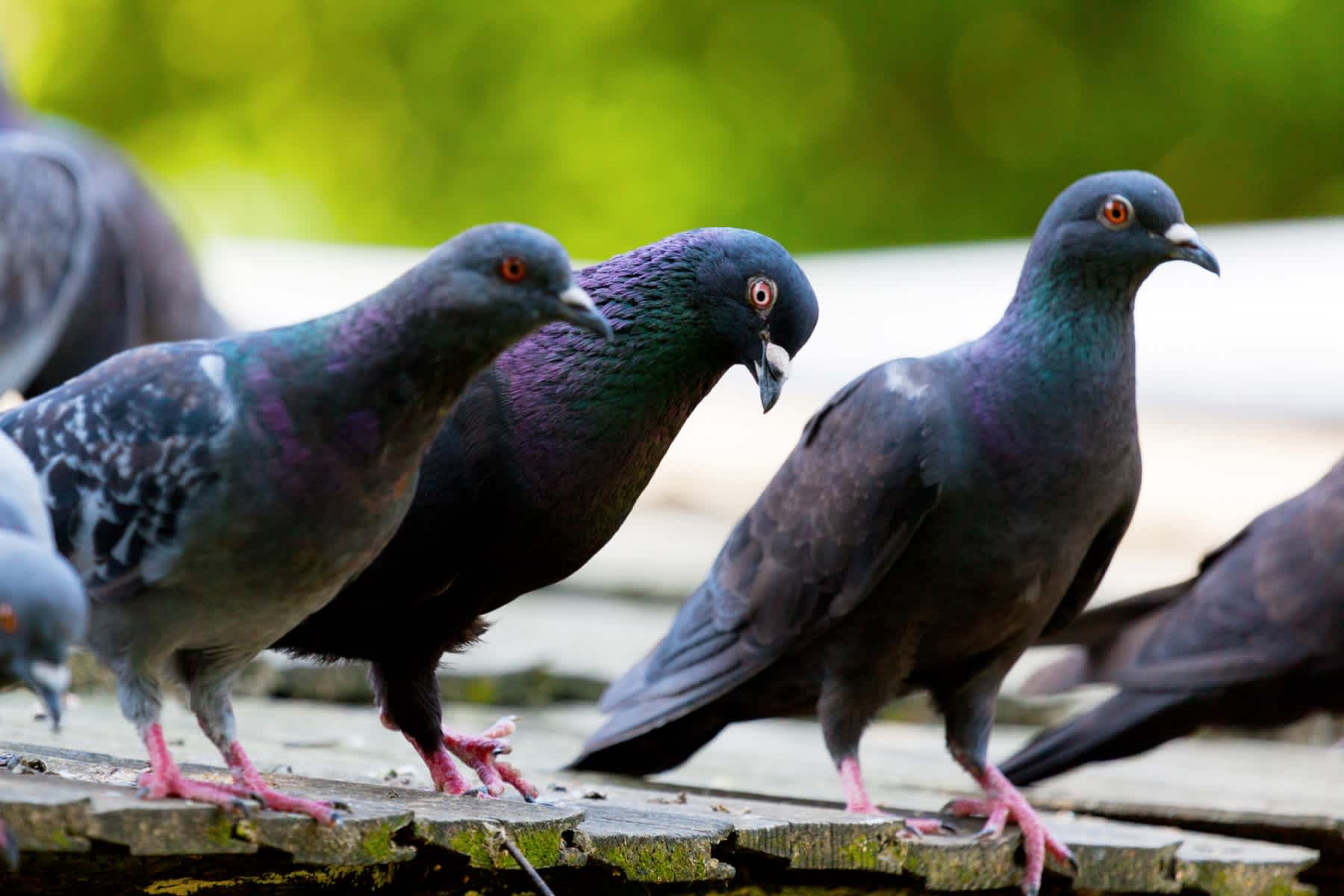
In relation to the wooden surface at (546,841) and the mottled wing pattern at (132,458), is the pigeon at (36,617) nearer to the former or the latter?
the wooden surface at (546,841)

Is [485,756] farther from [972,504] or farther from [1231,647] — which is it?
[1231,647]

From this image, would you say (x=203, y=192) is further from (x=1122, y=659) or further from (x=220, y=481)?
(x=220, y=481)

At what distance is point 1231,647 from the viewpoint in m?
4.95

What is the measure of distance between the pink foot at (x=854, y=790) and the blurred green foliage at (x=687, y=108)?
14.3m

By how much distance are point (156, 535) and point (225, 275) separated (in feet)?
47.0

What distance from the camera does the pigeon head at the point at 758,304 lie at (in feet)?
10.7

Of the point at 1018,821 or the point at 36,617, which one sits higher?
the point at 36,617

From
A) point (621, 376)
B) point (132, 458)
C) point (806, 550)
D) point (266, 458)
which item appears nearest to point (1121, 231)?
point (806, 550)

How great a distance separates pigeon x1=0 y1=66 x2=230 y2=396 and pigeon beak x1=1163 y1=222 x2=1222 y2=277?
4.73 meters

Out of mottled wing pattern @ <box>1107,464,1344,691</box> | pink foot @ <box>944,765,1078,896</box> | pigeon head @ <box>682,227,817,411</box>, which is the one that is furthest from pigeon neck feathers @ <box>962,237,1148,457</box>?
mottled wing pattern @ <box>1107,464,1344,691</box>

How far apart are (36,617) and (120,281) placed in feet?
19.2

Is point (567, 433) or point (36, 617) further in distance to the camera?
point (567, 433)

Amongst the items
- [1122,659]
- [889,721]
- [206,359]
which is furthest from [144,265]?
[206,359]

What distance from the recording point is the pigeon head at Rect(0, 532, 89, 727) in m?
2.14
